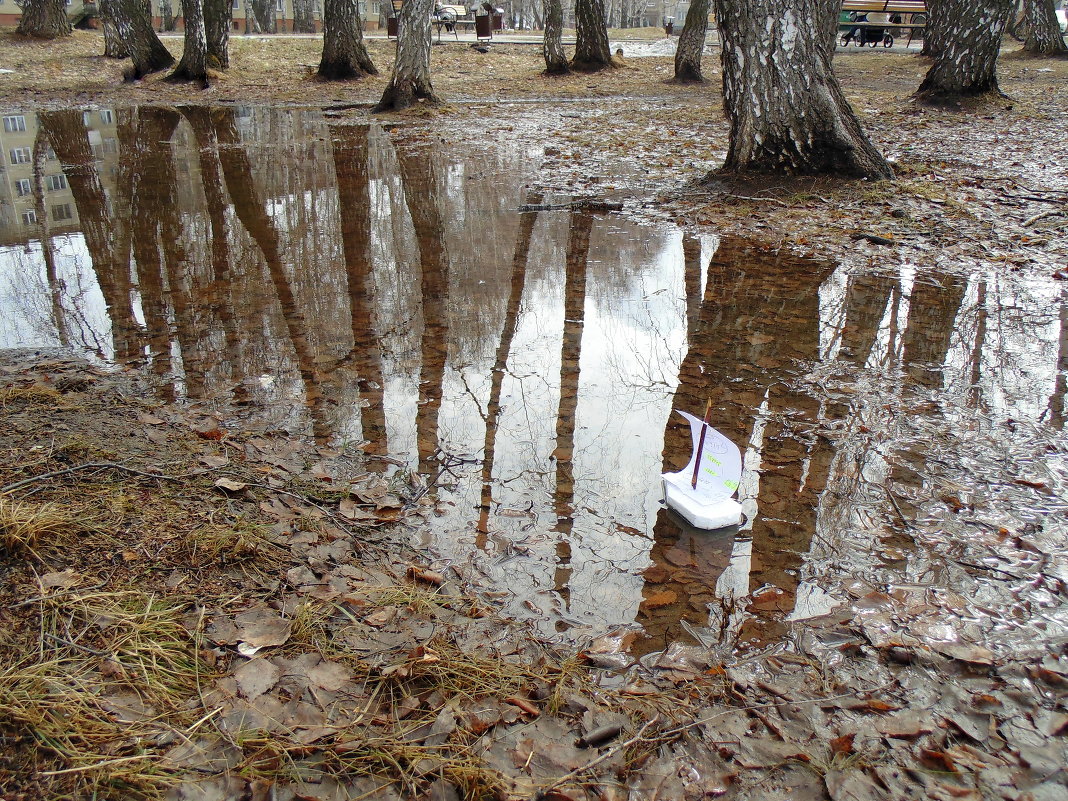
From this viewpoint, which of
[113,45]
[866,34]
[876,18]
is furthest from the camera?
[866,34]

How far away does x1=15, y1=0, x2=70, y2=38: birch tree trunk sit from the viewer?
24.6 meters

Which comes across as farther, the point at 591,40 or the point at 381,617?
the point at 591,40

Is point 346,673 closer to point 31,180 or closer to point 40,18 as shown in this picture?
point 31,180

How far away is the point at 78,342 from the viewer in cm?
477

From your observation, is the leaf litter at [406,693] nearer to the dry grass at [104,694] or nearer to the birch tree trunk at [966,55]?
the dry grass at [104,694]

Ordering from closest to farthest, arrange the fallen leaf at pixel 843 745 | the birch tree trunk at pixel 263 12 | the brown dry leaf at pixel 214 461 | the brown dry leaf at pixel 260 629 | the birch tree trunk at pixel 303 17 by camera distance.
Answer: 1. the fallen leaf at pixel 843 745
2. the brown dry leaf at pixel 260 629
3. the brown dry leaf at pixel 214 461
4. the birch tree trunk at pixel 263 12
5. the birch tree trunk at pixel 303 17

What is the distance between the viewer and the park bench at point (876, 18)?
81.0 ft

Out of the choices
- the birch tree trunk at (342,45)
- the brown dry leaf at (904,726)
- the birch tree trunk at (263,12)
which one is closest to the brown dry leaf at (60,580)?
the brown dry leaf at (904,726)

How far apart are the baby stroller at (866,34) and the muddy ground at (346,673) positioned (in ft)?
89.0

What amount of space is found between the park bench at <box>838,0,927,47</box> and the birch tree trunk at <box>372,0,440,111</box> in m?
16.3

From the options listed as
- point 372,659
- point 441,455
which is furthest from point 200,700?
point 441,455

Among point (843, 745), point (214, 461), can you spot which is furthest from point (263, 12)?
point (843, 745)

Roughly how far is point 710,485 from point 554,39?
1957 centimetres

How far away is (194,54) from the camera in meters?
19.3
